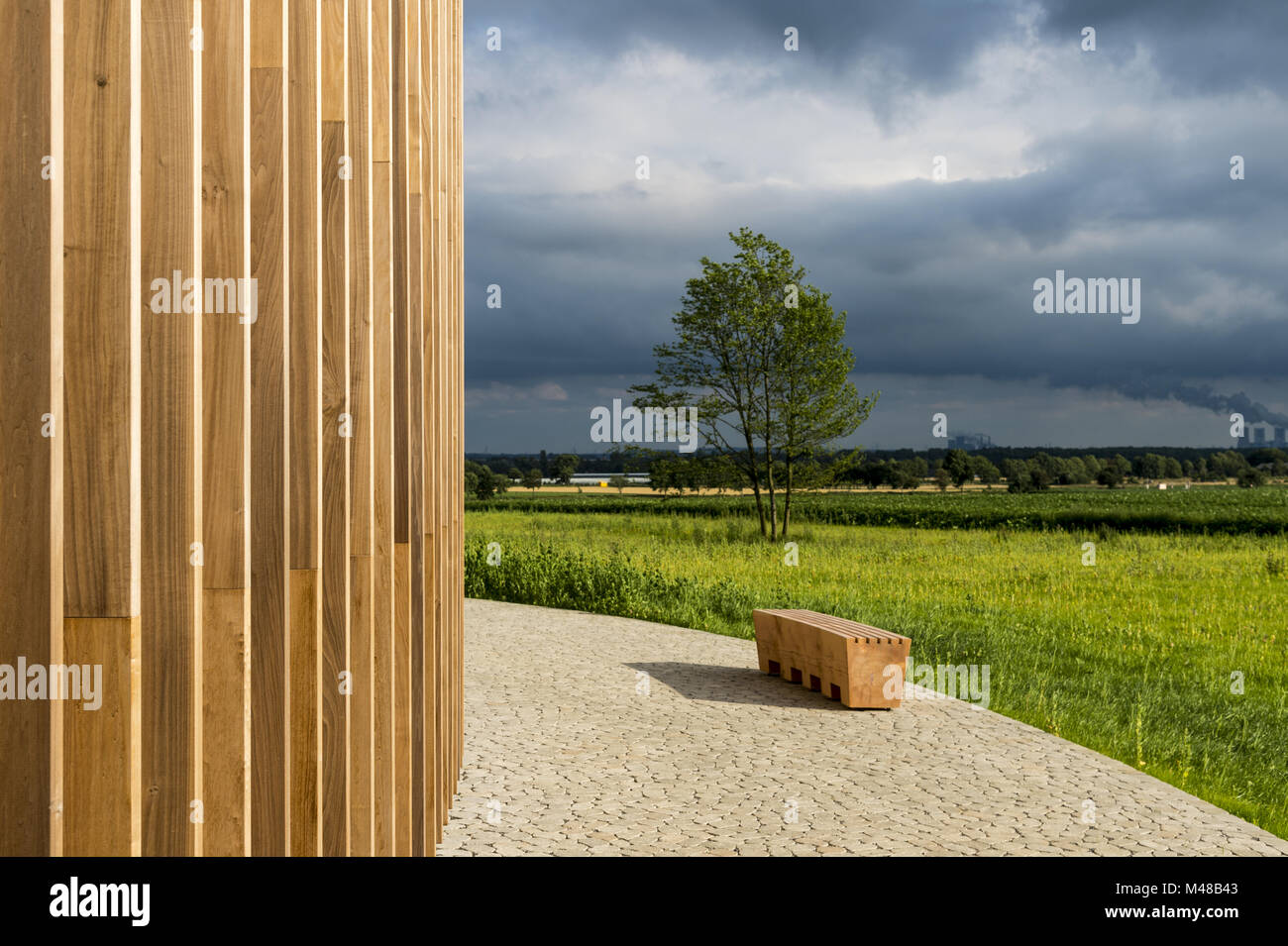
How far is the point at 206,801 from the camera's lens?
2.07 m

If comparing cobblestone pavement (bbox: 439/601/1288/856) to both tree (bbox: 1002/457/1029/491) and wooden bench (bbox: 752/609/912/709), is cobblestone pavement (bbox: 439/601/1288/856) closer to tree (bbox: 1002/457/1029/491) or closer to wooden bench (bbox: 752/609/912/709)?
wooden bench (bbox: 752/609/912/709)

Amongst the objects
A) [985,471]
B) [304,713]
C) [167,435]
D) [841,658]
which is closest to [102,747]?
[167,435]

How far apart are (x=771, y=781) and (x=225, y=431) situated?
16.0ft

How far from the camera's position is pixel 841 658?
8008 millimetres

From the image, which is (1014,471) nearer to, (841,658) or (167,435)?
(841,658)

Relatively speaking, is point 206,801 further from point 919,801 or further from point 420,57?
point 919,801

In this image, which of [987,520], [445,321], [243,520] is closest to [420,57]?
[445,321]

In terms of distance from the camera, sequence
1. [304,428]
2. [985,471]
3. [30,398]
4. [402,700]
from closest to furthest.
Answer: [30,398] < [304,428] < [402,700] < [985,471]

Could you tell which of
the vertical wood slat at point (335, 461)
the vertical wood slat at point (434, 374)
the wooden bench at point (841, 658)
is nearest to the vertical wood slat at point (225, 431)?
the vertical wood slat at point (335, 461)

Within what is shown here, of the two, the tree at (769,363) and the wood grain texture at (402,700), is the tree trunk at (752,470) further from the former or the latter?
the wood grain texture at (402,700)

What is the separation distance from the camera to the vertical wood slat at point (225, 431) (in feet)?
6.71

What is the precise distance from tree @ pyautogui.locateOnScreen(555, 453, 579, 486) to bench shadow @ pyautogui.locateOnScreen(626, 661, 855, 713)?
5606 centimetres

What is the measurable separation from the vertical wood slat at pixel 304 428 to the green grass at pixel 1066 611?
18.2ft
